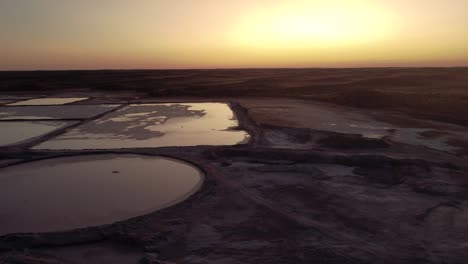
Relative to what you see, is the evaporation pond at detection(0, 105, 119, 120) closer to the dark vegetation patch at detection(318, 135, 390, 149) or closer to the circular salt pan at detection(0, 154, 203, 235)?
the circular salt pan at detection(0, 154, 203, 235)

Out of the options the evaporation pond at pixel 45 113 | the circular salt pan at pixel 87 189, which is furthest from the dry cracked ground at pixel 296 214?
the evaporation pond at pixel 45 113

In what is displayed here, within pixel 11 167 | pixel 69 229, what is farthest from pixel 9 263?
pixel 11 167

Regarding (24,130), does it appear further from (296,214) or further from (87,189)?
(296,214)

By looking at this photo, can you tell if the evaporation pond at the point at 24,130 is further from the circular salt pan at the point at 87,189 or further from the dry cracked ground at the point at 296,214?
the circular salt pan at the point at 87,189

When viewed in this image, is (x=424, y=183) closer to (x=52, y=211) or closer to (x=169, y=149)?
(x=169, y=149)

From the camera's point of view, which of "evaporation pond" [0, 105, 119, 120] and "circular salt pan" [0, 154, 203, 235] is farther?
"evaporation pond" [0, 105, 119, 120]

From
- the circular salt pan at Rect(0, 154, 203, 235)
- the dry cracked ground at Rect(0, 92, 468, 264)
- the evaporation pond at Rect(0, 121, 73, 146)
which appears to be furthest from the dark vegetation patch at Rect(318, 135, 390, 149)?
the evaporation pond at Rect(0, 121, 73, 146)
